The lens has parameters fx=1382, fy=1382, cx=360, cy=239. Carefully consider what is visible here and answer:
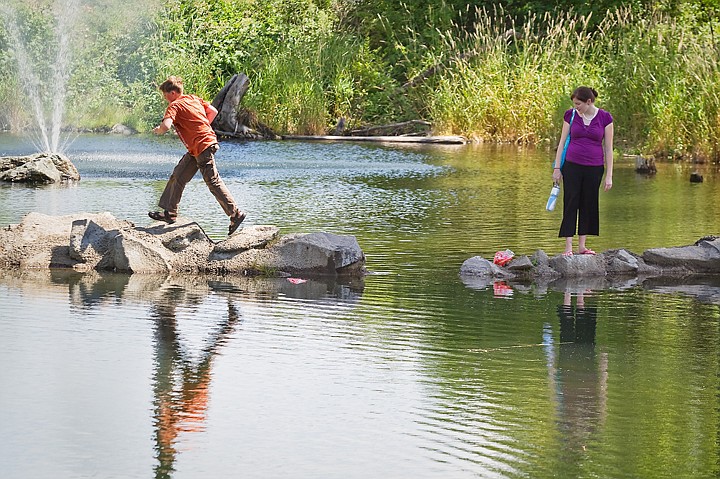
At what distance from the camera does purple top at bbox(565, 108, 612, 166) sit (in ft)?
36.5

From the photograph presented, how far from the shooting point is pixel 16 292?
386 inches

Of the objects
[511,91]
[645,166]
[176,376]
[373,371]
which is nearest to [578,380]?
[373,371]

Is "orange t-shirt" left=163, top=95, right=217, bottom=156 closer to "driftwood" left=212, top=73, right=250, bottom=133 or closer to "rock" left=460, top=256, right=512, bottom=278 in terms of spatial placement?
"rock" left=460, top=256, right=512, bottom=278

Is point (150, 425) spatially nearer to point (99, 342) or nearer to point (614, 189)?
point (99, 342)

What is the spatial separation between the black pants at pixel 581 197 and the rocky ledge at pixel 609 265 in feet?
0.95

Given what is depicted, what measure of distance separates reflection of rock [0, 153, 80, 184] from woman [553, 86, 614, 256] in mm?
9394

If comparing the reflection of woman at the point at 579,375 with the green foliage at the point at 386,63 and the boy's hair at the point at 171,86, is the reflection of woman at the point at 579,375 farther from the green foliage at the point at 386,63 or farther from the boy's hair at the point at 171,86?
the green foliage at the point at 386,63

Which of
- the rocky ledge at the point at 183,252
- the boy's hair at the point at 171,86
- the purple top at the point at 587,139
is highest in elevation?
the boy's hair at the point at 171,86

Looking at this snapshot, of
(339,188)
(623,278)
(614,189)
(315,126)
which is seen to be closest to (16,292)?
(623,278)

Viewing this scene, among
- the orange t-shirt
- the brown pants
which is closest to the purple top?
the brown pants

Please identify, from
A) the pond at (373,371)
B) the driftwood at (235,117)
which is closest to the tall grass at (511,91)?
the driftwood at (235,117)

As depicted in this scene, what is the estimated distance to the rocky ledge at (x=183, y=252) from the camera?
10.9 metres

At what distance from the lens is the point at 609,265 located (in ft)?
36.9

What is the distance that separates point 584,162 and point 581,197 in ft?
1.14
